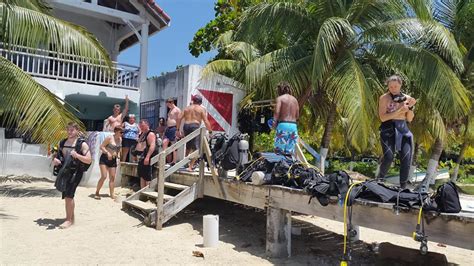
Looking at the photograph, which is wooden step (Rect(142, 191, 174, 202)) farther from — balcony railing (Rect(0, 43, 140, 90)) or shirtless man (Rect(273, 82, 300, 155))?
balcony railing (Rect(0, 43, 140, 90))

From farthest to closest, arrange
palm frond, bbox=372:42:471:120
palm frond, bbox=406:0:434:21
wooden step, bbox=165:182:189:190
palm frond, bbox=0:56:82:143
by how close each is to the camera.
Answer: palm frond, bbox=406:0:434:21 < palm frond, bbox=372:42:471:120 < wooden step, bbox=165:182:189:190 < palm frond, bbox=0:56:82:143

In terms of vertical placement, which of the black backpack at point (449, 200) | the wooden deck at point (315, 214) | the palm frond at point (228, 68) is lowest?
the wooden deck at point (315, 214)

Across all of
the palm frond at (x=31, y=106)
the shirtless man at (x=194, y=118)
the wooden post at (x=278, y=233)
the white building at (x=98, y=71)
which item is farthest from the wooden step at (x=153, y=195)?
the white building at (x=98, y=71)

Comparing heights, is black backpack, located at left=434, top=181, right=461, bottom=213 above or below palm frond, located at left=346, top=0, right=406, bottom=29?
below

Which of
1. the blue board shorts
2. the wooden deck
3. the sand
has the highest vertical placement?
the blue board shorts

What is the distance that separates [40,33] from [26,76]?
88 cm

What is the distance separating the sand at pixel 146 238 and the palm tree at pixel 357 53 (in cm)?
223

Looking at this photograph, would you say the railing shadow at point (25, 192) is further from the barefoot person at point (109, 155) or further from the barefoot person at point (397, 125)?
the barefoot person at point (397, 125)

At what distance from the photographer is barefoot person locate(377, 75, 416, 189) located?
210 inches

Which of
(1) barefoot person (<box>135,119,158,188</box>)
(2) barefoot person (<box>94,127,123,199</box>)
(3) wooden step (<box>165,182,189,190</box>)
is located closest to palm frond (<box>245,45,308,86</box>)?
(1) barefoot person (<box>135,119,158,188</box>)

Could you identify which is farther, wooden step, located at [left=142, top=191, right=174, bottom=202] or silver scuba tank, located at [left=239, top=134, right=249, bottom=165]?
wooden step, located at [left=142, top=191, right=174, bottom=202]

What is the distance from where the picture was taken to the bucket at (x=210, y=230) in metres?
6.57

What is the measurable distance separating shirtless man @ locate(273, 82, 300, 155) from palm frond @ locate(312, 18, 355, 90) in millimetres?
2289

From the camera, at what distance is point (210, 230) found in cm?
659
